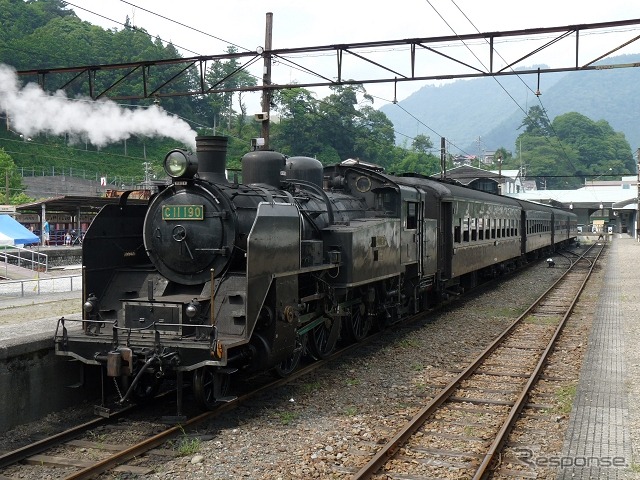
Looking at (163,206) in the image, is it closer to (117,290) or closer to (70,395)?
(117,290)

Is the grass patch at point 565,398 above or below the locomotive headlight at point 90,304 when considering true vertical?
below

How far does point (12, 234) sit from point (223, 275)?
1428 cm

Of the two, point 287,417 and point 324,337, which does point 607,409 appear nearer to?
point 287,417

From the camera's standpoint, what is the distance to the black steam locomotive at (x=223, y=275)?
7.20 m

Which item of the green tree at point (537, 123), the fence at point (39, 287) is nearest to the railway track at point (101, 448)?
the fence at point (39, 287)

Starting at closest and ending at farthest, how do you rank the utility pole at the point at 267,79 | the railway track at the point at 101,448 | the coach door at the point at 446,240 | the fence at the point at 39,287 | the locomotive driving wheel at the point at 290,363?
the railway track at the point at 101,448 < the locomotive driving wheel at the point at 290,363 < the coach door at the point at 446,240 < the utility pole at the point at 267,79 < the fence at the point at 39,287

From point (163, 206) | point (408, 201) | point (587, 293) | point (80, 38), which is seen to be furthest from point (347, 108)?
point (163, 206)

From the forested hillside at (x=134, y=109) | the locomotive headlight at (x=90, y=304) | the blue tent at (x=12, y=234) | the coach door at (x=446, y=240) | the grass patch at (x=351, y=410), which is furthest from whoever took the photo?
the forested hillside at (x=134, y=109)

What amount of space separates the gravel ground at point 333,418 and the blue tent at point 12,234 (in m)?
12.6

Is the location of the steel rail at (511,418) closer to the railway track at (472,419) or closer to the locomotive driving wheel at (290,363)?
the railway track at (472,419)

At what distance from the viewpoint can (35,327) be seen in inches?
414

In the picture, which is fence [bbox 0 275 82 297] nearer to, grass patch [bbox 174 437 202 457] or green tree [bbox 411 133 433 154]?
grass patch [bbox 174 437 202 457]

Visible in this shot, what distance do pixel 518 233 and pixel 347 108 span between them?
1284 inches

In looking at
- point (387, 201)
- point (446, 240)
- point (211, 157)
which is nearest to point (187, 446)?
point (211, 157)
